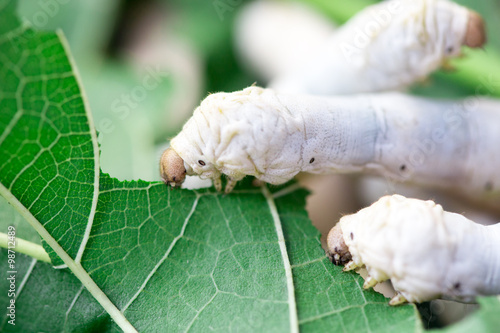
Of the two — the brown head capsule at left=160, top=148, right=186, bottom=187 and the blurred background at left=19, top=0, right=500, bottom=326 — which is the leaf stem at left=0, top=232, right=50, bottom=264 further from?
the blurred background at left=19, top=0, right=500, bottom=326

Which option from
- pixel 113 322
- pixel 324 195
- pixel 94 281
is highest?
pixel 94 281

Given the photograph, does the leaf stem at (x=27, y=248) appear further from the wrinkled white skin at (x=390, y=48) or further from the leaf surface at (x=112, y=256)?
the wrinkled white skin at (x=390, y=48)

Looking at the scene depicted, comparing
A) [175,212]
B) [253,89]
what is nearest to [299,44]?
[253,89]

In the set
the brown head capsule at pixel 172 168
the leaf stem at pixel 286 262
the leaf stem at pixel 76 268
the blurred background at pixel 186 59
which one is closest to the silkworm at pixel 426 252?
the leaf stem at pixel 286 262

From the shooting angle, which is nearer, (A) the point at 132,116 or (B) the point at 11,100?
(B) the point at 11,100

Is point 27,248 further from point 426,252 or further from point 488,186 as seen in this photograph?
point 488,186

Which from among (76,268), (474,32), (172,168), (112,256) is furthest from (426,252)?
(474,32)

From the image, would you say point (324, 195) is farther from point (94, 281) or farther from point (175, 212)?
point (94, 281)
